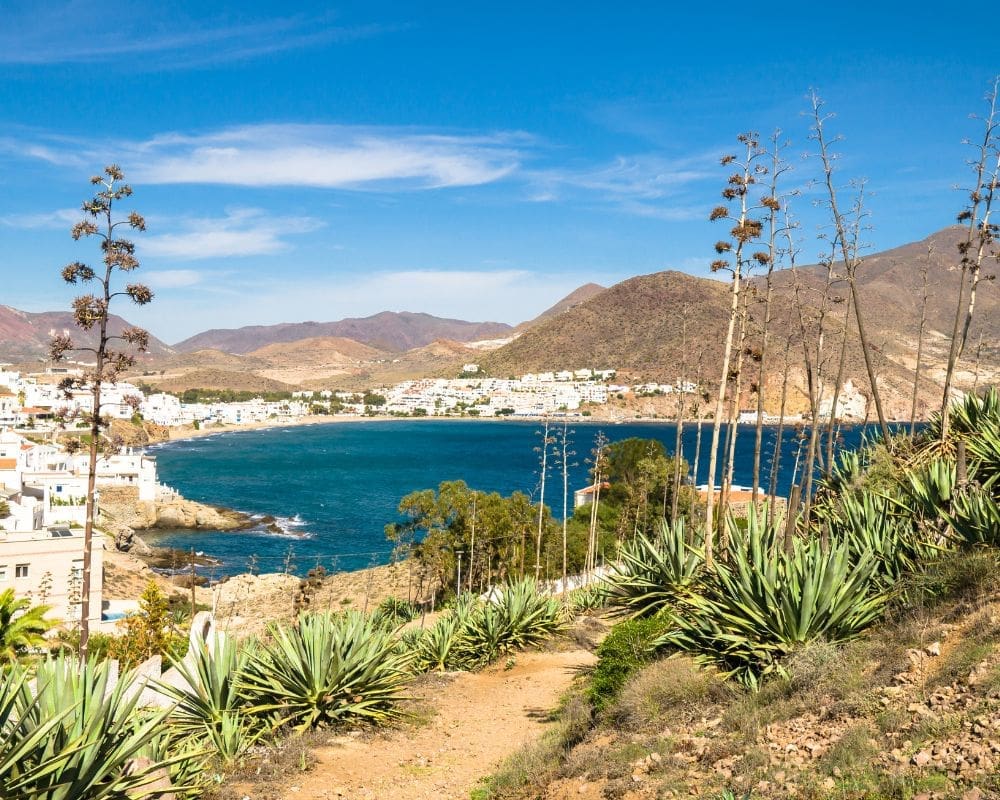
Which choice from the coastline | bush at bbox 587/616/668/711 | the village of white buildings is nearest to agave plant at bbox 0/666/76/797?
the village of white buildings

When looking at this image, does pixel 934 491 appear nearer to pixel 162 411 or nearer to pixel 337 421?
pixel 162 411

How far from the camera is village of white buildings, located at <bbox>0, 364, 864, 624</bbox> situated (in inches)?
1059

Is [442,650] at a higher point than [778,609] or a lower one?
lower

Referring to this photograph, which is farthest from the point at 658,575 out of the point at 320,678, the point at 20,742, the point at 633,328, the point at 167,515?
the point at 633,328

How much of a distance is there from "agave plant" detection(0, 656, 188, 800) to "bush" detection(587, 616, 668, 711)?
4.59 meters

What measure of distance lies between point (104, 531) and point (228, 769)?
166ft

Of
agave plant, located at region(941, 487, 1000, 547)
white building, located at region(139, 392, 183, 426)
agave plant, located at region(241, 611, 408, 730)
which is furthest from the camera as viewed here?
white building, located at region(139, 392, 183, 426)

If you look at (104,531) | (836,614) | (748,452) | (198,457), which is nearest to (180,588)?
(104,531)

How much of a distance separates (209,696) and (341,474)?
281 ft

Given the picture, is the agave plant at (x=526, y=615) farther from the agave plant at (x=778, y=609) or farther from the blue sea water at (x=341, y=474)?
the blue sea water at (x=341, y=474)

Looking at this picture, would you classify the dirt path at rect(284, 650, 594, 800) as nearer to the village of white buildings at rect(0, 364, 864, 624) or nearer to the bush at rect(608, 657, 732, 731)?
the bush at rect(608, 657, 732, 731)

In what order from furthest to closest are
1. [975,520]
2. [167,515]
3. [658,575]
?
[167,515] → [658,575] → [975,520]

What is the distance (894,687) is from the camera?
20.7 feet

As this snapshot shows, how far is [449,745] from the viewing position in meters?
8.80
